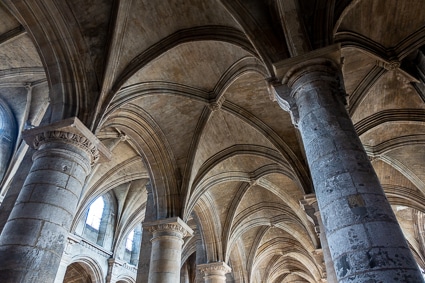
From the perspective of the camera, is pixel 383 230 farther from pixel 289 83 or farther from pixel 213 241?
pixel 213 241

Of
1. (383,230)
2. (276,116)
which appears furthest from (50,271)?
(276,116)

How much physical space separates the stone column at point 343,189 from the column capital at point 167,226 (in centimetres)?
622

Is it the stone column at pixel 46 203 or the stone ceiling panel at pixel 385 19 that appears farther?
the stone ceiling panel at pixel 385 19

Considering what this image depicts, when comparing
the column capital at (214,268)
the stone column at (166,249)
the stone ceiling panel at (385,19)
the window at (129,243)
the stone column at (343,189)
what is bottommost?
the stone column at (343,189)

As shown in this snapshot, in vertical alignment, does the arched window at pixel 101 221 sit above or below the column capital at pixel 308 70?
above

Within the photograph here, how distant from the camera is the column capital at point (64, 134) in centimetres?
659

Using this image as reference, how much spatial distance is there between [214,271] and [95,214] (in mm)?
7991

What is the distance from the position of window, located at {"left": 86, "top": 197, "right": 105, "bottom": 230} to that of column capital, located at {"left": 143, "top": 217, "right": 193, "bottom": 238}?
8651mm

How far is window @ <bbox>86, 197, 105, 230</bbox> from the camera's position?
1794 cm

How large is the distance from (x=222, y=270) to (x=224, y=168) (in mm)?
4288

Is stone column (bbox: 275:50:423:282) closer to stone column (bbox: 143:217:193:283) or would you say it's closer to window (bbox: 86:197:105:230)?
stone column (bbox: 143:217:193:283)

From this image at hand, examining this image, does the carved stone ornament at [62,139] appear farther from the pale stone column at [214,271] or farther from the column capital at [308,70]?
the pale stone column at [214,271]

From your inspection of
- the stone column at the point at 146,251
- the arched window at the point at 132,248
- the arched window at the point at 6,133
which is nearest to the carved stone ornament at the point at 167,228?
the stone column at the point at 146,251

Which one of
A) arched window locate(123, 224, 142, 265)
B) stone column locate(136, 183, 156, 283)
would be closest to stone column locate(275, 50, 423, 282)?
stone column locate(136, 183, 156, 283)
